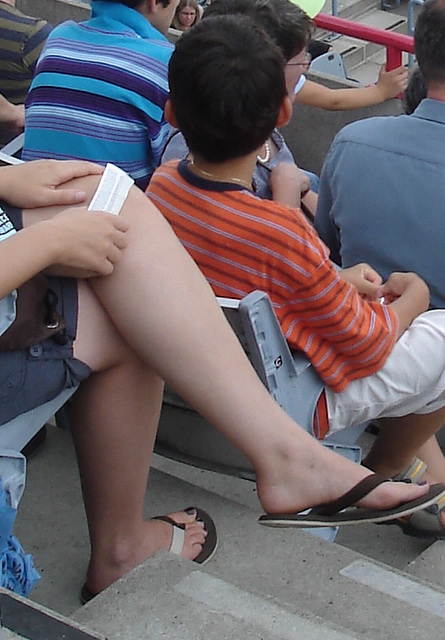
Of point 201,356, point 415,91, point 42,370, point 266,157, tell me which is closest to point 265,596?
point 201,356

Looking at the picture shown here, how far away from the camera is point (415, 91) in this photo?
115 inches

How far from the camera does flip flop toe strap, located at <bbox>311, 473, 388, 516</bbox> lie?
1.82m

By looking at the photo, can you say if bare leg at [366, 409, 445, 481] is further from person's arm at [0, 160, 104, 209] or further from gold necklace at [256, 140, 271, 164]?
person's arm at [0, 160, 104, 209]

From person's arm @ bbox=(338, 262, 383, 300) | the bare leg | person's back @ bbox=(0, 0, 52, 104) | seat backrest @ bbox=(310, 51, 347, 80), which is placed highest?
person's arm @ bbox=(338, 262, 383, 300)

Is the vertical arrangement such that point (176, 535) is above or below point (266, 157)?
below

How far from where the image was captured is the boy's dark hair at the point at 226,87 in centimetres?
190

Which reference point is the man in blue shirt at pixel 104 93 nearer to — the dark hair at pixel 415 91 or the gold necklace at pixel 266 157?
the gold necklace at pixel 266 157

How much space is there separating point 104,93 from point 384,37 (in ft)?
5.97

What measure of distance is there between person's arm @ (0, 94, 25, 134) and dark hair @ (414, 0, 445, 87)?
1563 mm

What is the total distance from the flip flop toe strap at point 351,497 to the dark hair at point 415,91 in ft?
4.76

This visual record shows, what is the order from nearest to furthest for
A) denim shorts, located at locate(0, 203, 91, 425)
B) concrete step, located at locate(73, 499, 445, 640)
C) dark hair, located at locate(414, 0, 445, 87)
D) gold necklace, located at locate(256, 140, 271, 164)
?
concrete step, located at locate(73, 499, 445, 640), denim shorts, located at locate(0, 203, 91, 425), dark hair, located at locate(414, 0, 445, 87), gold necklace, located at locate(256, 140, 271, 164)

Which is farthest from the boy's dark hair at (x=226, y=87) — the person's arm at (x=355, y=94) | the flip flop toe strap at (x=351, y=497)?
the person's arm at (x=355, y=94)

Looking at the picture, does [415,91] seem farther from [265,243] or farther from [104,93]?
[265,243]

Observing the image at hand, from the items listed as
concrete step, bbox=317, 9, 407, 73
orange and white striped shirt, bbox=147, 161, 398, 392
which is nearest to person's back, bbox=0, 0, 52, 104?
orange and white striped shirt, bbox=147, 161, 398, 392
